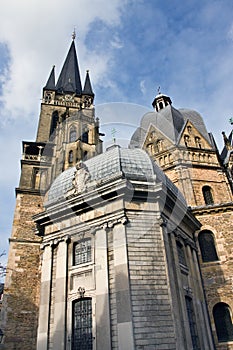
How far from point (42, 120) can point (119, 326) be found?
Answer: 28.4m

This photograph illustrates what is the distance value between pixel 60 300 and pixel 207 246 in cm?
986

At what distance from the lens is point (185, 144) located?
25.9m

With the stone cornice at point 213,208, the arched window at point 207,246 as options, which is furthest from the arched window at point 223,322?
the stone cornice at point 213,208

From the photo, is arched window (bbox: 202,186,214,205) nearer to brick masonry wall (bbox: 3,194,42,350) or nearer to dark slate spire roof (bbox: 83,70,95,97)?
brick masonry wall (bbox: 3,194,42,350)

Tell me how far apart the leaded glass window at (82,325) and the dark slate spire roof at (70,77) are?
3470cm

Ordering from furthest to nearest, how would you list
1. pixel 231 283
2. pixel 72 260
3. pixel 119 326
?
pixel 231 283
pixel 72 260
pixel 119 326

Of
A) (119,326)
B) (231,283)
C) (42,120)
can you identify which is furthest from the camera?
(42,120)

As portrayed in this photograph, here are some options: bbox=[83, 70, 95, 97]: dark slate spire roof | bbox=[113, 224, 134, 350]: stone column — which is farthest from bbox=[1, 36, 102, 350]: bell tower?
bbox=[113, 224, 134, 350]: stone column

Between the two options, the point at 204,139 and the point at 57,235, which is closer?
the point at 57,235

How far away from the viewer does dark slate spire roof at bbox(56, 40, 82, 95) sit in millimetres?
43906

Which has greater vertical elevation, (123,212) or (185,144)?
(185,144)

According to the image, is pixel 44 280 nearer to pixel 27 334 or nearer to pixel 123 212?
pixel 123 212

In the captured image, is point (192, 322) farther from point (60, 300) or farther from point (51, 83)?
point (51, 83)

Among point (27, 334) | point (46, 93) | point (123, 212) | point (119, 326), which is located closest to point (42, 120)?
point (46, 93)
